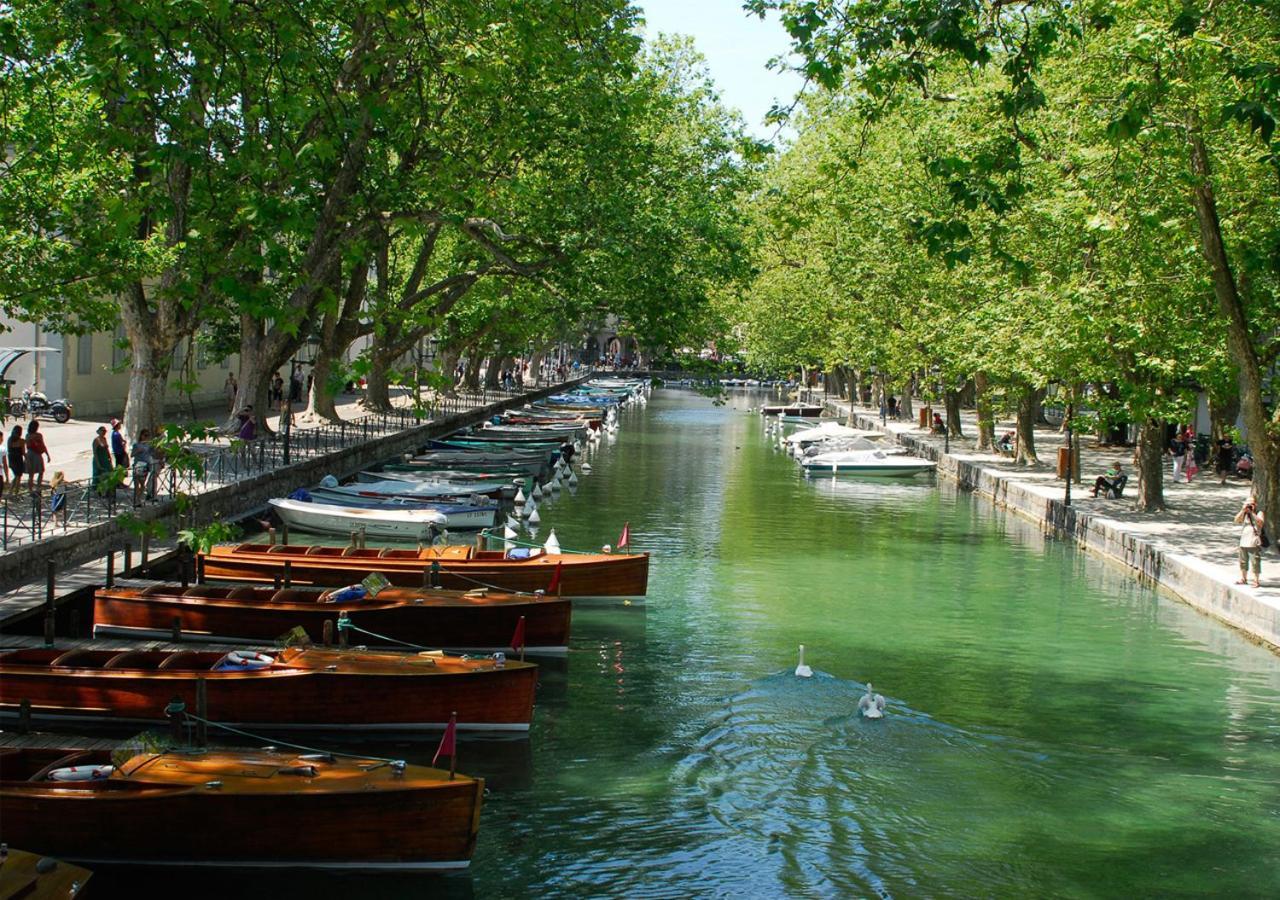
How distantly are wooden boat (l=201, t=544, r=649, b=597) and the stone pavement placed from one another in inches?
409

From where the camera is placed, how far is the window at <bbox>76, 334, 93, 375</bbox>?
47.1m

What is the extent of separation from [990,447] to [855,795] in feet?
130

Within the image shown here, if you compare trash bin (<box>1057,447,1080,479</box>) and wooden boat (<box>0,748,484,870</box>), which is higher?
trash bin (<box>1057,447,1080,479</box>)

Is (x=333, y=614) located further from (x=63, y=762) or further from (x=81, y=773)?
(x=81, y=773)

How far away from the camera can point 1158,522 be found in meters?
32.8

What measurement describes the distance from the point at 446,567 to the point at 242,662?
25.7 ft

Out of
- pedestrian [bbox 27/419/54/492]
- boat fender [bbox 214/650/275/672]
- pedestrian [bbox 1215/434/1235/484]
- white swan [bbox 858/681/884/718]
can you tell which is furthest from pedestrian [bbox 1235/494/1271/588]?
pedestrian [bbox 27/419/54/492]

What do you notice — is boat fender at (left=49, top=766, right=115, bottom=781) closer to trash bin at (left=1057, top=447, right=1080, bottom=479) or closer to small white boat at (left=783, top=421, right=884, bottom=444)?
trash bin at (left=1057, top=447, right=1080, bottom=479)

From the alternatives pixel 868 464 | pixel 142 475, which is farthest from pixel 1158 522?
pixel 142 475

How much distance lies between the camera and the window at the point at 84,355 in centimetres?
4712

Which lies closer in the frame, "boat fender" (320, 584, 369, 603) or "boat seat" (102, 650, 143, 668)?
"boat seat" (102, 650, 143, 668)

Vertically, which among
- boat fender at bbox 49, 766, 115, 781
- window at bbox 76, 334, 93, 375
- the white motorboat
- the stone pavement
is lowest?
boat fender at bbox 49, 766, 115, 781

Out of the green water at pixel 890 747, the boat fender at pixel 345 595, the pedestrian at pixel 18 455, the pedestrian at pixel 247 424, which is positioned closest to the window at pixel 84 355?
the pedestrian at pixel 247 424

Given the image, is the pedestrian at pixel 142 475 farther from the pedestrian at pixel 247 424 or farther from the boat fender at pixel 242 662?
the boat fender at pixel 242 662
